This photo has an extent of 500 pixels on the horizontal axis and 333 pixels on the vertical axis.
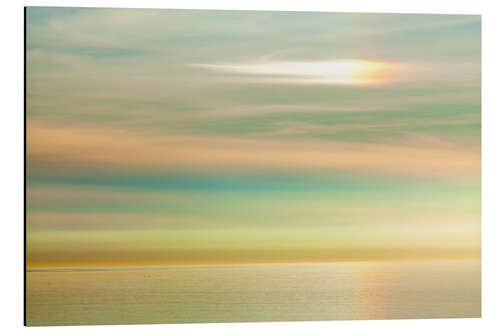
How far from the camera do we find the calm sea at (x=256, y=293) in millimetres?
8930

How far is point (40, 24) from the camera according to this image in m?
8.90

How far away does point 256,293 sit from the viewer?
9.05 metres

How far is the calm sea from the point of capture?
352 inches

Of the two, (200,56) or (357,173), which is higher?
(200,56)

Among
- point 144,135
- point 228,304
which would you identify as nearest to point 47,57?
point 144,135

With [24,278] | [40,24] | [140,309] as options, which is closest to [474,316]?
[140,309]

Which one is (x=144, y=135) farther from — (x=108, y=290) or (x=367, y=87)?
(x=367, y=87)

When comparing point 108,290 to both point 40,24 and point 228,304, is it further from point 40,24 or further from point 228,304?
point 40,24

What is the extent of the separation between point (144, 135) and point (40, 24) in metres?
1.30

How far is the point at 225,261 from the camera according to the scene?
29.7 ft

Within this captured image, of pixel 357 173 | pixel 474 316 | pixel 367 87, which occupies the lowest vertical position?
pixel 474 316

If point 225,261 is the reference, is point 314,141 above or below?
above

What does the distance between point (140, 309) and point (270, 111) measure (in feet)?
6.77

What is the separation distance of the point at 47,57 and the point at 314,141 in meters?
2.43
